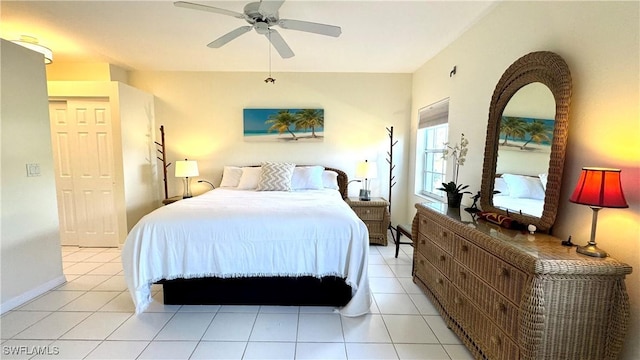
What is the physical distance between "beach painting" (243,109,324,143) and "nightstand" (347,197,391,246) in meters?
1.34

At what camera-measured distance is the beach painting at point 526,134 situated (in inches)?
66.5

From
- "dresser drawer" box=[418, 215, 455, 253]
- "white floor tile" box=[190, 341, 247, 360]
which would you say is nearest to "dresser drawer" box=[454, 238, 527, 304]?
"dresser drawer" box=[418, 215, 455, 253]

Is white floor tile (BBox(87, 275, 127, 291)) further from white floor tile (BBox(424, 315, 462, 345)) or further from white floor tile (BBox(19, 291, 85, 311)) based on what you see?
white floor tile (BBox(424, 315, 462, 345))

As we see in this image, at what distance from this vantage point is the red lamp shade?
1212mm

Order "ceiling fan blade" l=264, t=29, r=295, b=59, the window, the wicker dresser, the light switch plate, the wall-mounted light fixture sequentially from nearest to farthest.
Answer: the wicker dresser
"ceiling fan blade" l=264, t=29, r=295, b=59
the light switch plate
the wall-mounted light fixture
the window

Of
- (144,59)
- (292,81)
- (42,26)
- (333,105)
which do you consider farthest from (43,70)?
(333,105)

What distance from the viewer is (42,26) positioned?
269 cm

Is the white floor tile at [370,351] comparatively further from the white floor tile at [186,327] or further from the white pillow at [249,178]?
the white pillow at [249,178]

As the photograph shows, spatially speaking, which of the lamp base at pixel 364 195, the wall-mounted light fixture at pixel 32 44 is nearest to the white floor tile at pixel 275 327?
the lamp base at pixel 364 195

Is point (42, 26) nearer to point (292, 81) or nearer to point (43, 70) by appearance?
point (43, 70)

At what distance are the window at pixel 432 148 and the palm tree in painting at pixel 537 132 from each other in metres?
1.42

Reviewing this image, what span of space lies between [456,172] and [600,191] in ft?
5.62

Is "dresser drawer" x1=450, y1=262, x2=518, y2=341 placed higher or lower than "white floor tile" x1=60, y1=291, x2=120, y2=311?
higher

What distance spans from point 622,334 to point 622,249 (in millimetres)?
403
